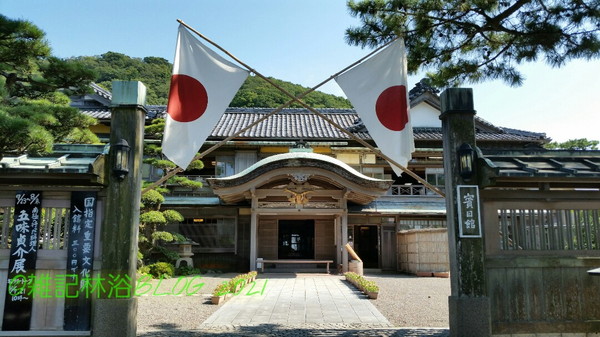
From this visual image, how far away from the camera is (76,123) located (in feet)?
30.7

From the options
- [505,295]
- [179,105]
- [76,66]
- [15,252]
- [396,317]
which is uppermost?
[76,66]

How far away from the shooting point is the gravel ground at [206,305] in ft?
25.9

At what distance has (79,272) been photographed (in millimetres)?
5641

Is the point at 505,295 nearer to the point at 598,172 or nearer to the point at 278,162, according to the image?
the point at 598,172

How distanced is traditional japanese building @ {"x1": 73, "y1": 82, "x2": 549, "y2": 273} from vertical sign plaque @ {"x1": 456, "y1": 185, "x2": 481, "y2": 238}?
406 inches

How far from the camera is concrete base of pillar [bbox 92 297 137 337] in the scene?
5504mm

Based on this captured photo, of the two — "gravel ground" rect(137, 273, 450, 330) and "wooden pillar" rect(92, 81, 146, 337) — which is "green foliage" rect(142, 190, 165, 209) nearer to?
"gravel ground" rect(137, 273, 450, 330)

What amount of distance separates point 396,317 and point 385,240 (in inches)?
478

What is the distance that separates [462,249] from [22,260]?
5688mm

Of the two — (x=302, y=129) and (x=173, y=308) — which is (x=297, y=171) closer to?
(x=302, y=129)

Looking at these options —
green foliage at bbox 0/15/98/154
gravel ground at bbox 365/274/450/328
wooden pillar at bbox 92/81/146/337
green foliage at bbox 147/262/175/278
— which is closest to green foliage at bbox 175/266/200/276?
green foliage at bbox 147/262/175/278

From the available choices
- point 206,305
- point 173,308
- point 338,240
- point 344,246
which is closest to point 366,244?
point 338,240

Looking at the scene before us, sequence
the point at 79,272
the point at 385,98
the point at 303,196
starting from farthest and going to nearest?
the point at 303,196
the point at 385,98
the point at 79,272

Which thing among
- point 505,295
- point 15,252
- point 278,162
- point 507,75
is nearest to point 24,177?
point 15,252
